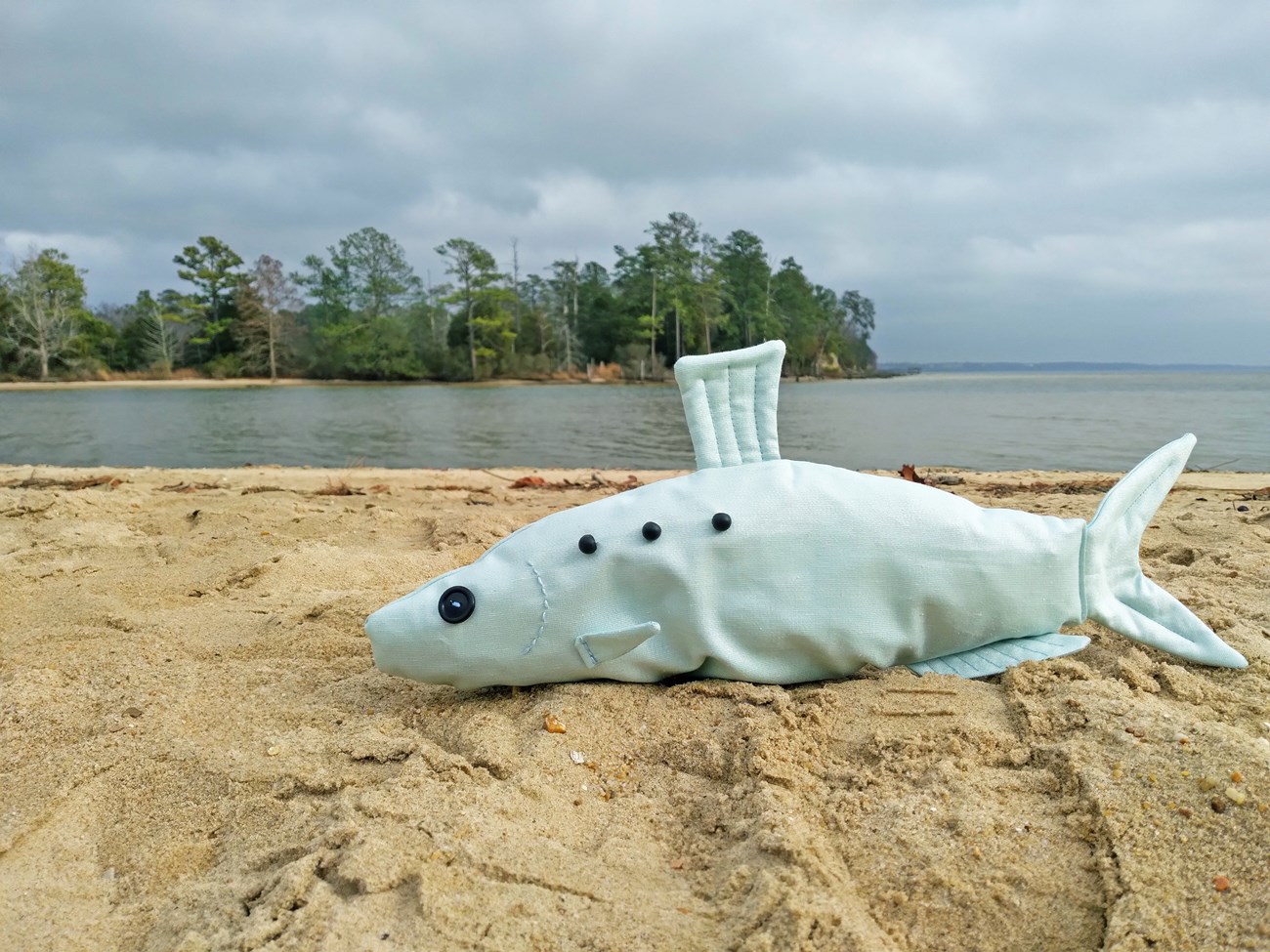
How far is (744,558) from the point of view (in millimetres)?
2234

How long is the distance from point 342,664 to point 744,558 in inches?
61.6

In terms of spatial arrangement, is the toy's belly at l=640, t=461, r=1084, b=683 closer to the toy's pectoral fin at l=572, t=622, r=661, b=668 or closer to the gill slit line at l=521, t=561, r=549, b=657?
the toy's pectoral fin at l=572, t=622, r=661, b=668

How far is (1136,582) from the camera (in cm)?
249

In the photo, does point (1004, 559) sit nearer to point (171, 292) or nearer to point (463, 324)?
point (463, 324)

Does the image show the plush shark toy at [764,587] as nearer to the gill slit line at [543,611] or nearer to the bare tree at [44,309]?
the gill slit line at [543,611]

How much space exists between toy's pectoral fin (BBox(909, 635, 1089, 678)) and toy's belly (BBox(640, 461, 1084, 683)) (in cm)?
9

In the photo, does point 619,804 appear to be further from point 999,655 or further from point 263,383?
point 263,383

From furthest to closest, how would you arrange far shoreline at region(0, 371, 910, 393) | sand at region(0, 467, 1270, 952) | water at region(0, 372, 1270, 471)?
far shoreline at region(0, 371, 910, 393) → water at region(0, 372, 1270, 471) → sand at region(0, 467, 1270, 952)

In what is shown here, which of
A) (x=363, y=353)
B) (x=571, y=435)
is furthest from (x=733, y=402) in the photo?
(x=363, y=353)

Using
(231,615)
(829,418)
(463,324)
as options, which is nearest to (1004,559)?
(231,615)

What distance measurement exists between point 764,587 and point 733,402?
598 millimetres

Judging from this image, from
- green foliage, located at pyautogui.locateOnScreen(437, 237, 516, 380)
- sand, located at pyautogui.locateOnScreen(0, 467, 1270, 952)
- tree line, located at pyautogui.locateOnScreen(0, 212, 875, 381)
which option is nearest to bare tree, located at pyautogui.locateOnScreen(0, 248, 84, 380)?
tree line, located at pyautogui.locateOnScreen(0, 212, 875, 381)

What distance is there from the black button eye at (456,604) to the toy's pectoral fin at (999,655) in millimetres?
1351

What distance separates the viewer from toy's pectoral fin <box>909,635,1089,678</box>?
2387 millimetres
